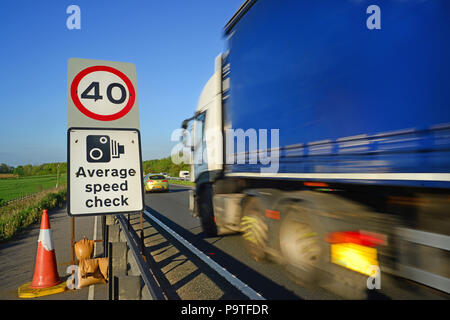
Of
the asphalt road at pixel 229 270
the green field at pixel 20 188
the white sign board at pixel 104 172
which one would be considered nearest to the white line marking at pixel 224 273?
the asphalt road at pixel 229 270

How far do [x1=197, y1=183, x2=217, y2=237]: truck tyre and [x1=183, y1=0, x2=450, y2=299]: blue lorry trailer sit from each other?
1.88 m

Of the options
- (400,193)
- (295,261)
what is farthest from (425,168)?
(295,261)

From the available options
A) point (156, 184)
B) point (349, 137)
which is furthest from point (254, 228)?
point (156, 184)

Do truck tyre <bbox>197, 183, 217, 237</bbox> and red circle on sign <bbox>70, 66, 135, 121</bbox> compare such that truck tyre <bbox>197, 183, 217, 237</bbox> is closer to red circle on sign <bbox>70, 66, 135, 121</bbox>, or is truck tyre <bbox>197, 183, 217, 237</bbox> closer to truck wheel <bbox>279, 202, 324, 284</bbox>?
truck wheel <bbox>279, 202, 324, 284</bbox>

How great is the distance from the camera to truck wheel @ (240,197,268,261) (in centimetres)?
557

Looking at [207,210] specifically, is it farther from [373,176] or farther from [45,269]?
[373,176]

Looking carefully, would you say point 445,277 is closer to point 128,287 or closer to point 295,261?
point 295,261

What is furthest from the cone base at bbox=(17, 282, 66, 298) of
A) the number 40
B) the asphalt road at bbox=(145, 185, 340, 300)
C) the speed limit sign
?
the number 40

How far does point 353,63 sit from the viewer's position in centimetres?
368

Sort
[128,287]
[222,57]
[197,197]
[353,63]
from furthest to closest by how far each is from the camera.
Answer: [197,197] < [222,57] < [353,63] < [128,287]

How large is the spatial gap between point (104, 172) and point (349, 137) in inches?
103

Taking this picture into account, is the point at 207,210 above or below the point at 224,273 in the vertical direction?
above

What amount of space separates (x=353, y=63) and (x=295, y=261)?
8.60 feet

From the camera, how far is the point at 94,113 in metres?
3.75
